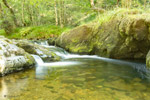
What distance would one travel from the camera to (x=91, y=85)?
3.19 meters

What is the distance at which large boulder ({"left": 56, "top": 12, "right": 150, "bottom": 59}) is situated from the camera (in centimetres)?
527

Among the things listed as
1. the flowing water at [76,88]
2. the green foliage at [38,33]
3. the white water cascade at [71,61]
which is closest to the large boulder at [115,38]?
the white water cascade at [71,61]

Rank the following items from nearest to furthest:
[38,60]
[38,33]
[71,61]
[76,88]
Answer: [76,88] < [38,60] < [71,61] < [38,33]

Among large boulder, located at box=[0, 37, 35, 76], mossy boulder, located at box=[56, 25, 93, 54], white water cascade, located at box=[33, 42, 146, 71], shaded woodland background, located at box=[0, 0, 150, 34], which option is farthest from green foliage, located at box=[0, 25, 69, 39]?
large boulder, located at box=[0, 37, 35, 76]

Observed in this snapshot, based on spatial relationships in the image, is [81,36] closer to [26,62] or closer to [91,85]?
[26,62]

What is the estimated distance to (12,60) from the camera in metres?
4.50

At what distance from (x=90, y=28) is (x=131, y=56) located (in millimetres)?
3021

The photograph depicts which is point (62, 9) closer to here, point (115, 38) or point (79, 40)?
point (79, 40)

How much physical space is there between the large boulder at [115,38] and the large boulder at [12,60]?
357 centimetres

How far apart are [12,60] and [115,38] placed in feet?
15.2

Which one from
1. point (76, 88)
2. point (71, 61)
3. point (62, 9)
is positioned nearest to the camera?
point (76, 88)

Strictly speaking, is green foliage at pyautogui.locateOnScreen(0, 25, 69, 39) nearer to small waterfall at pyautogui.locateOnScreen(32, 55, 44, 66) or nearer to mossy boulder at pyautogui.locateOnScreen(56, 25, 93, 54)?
mossy boulder at pyautogui.locateOnScreen(56, 25, 93, 54)

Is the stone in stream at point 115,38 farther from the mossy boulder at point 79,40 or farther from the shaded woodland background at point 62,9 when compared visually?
the shaded woodland background at point 62,9

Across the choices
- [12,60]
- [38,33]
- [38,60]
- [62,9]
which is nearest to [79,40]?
[38,60]
